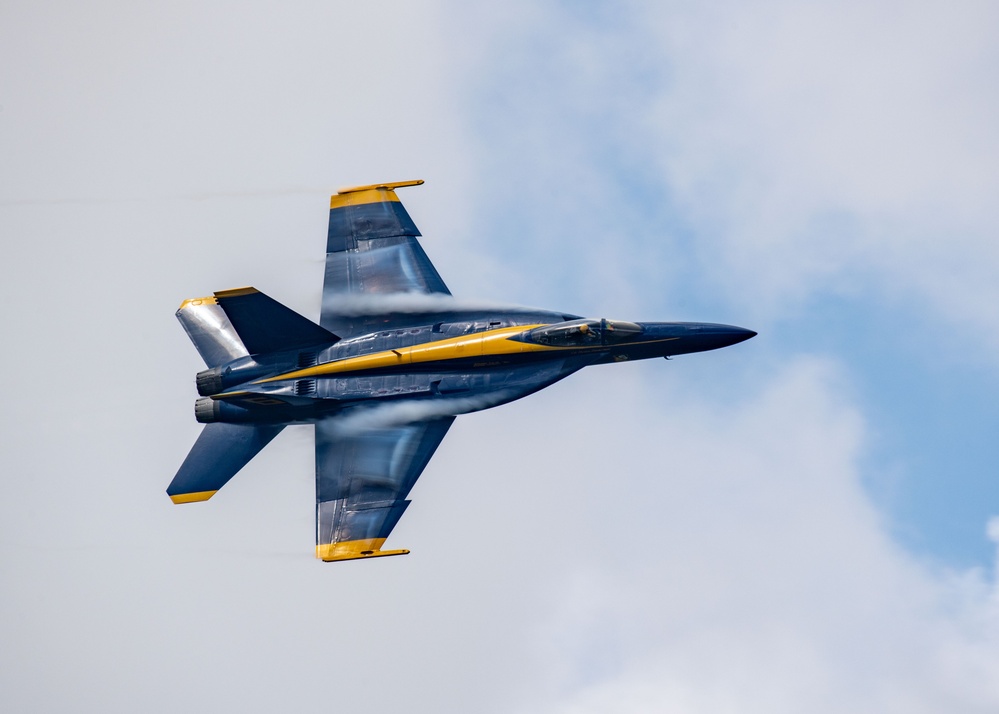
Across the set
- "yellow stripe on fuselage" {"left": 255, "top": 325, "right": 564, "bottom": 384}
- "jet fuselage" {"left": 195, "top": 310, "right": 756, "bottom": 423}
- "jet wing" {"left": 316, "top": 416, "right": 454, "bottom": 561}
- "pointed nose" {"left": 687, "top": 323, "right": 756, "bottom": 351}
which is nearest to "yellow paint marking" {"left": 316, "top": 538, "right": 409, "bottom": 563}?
"jet wing" {"left": 316, "top": 416, "right": 454, "bottom": 561}

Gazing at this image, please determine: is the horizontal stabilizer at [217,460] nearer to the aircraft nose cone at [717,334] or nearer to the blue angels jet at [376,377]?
the blue angels jet at [376,377]

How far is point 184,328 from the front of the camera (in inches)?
1772

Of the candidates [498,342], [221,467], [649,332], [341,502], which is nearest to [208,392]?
[221,467]

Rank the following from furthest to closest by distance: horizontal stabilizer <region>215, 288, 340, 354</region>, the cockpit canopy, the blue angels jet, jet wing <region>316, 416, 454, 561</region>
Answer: horizontal stabilizer <region>215, 288, 340, 354</region>, the blue angels jet, the cockpit canopy, jet wing <region>316, 416, 454, 561</region>

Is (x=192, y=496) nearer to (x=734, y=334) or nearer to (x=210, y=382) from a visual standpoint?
(x=210, y=382)

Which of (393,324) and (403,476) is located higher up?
(393,324)

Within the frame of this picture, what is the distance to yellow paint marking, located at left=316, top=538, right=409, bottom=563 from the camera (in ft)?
133

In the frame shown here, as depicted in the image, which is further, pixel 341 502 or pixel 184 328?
pixel 184 328

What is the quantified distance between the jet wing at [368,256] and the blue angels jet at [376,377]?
151mm

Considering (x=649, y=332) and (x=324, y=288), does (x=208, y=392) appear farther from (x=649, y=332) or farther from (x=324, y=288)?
(x=649, y=332)

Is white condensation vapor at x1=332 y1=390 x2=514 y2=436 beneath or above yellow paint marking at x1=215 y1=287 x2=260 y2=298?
beneath

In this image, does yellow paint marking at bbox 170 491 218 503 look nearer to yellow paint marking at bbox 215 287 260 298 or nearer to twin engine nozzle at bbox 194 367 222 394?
twin engine nozzle at bbox 194 367 222 394

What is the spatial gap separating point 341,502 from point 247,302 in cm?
635

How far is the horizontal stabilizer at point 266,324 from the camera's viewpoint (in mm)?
42094
